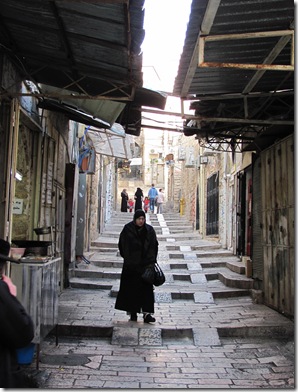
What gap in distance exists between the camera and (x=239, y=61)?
5.38m

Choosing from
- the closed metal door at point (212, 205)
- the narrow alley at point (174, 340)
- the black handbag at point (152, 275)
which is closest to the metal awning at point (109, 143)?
Result: the closed metal door at point (212, 205)

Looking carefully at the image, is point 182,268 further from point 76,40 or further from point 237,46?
point 76,40

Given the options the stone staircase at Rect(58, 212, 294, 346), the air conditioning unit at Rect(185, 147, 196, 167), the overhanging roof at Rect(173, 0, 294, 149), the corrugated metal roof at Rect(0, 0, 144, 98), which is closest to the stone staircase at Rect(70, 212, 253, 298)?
the stone staircase at Rect(58, 212, 294, 346)

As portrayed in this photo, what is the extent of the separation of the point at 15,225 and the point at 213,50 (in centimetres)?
389

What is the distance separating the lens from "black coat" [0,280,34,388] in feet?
6.89

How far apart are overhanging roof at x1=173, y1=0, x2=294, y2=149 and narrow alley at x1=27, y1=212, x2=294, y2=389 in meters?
3.07

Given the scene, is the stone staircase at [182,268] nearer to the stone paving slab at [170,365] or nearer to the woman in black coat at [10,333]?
the stone paving slab at [170,365]

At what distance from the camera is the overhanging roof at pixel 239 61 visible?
4211 mm

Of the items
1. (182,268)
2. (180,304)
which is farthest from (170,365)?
(182,268)

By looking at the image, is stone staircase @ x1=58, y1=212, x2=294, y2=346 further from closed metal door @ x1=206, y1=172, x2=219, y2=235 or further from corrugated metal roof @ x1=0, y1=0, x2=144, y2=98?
corrugated metal roof @ x1=0, y1=0, x2=144, y2=98

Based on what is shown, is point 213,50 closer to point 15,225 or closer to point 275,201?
point 275,201

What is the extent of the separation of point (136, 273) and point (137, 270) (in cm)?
5

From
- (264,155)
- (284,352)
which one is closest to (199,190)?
(264,155)

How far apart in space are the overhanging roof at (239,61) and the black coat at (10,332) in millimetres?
3107
